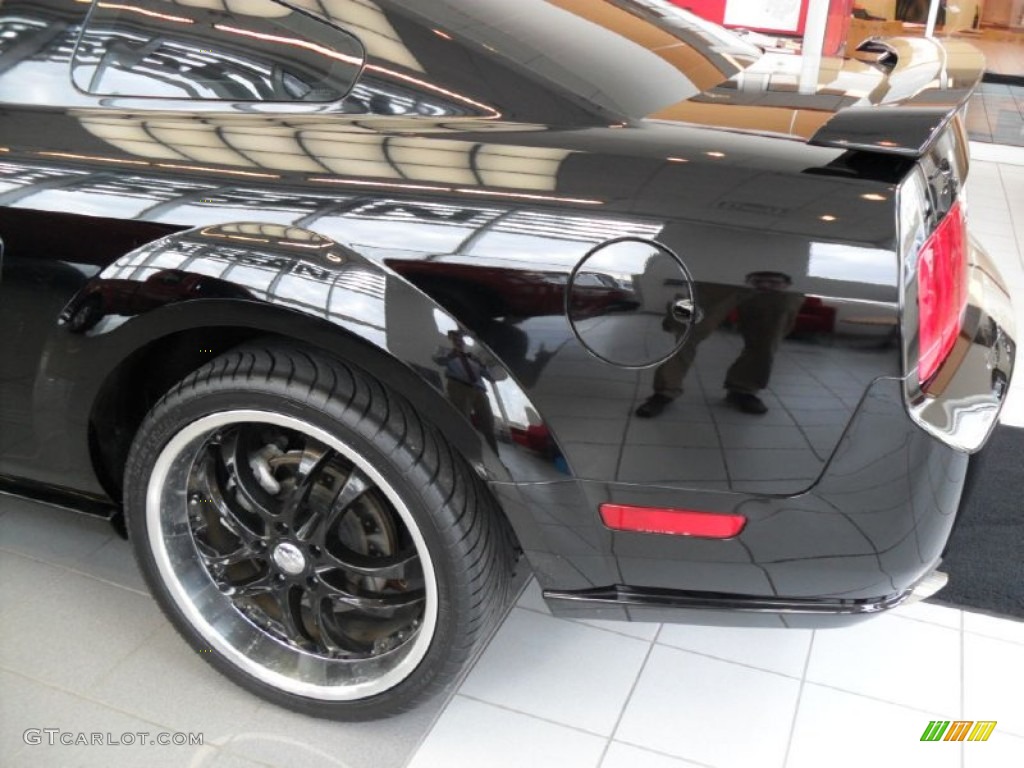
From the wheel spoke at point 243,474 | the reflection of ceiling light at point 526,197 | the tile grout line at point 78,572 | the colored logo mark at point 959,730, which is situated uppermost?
the reflection of ceiling light at point 526,197

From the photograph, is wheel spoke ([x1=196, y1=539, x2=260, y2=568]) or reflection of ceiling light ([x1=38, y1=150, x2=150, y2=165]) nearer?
reflection of ceiling light ([x1=38, y1=150, x2=150, y2=165])

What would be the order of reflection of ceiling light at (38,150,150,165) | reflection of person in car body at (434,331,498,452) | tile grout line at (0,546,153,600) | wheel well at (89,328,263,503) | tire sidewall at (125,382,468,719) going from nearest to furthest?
reflection of person in car body at (434,331,498,452) < tire sidewall at (125,382,468,719) < reflection of ceiling light at (38,150,150,165) < wheel well at (89,328,263,503) < tile grout line at (0,546,153,600)

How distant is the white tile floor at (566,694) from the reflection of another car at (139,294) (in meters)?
0.73

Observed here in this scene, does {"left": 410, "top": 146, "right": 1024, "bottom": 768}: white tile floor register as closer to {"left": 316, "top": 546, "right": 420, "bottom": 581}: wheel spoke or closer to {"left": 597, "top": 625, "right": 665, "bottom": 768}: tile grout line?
{"left": 597, "top": 625, "right": 665, "bottom": 768}: tile grout line

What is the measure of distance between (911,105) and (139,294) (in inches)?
50.4

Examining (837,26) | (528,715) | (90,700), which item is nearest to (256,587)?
(90,700)

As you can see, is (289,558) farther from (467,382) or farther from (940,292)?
(940,292)

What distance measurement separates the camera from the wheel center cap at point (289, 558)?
1871 millimetres

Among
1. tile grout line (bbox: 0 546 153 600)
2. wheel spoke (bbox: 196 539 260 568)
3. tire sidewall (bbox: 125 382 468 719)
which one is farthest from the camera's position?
tile grout line (bbox: 0 546 153 600)

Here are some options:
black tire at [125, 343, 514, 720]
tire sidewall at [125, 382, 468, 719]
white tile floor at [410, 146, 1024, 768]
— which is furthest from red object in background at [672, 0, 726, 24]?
tire sidewall at [125, 382, 468, 719]

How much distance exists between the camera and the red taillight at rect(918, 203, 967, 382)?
57.6 inches

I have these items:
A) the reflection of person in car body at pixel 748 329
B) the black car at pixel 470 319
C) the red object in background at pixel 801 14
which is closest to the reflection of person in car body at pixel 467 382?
the black car at pixel 470 319

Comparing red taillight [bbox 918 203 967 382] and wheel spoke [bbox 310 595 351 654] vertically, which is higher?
red taillight [bbox 918 203 967 382]

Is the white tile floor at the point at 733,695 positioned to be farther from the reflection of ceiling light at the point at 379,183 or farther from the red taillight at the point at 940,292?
the reflection of ceiling light at the point at 379,183
